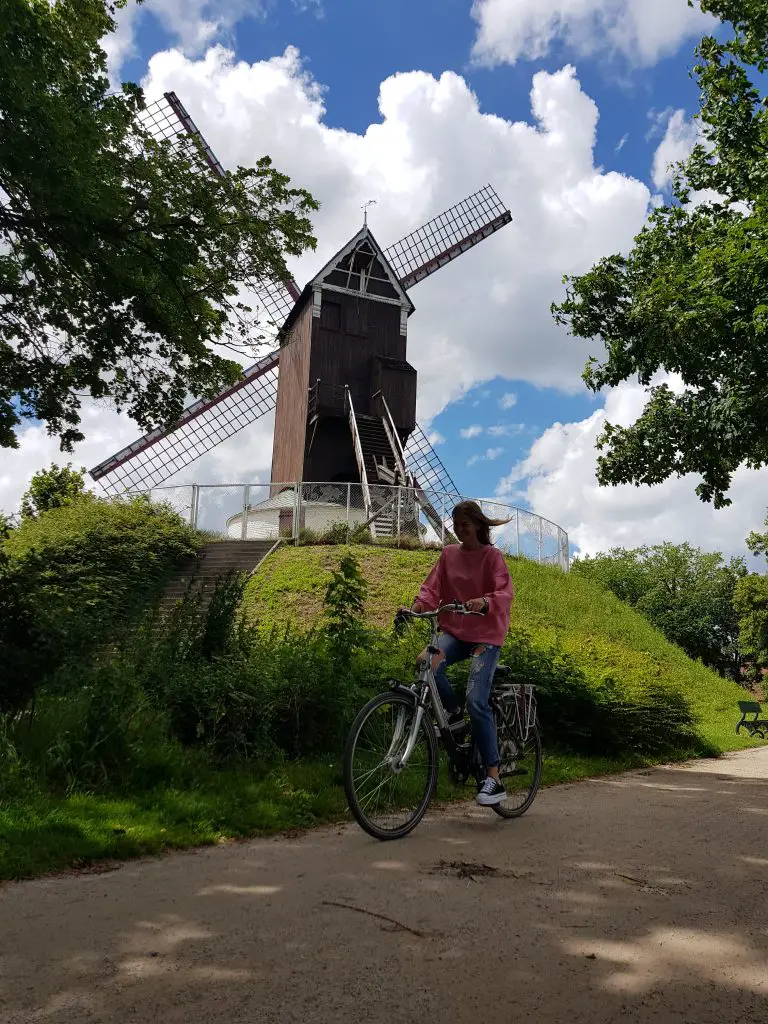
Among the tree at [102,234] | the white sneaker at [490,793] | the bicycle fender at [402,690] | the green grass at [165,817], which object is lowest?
the green grass at [165,817]

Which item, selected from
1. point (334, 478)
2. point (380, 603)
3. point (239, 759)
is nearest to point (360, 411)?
point (334, 478)

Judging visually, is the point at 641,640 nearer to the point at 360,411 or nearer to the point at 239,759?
the point at 360,411

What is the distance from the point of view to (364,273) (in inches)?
1166

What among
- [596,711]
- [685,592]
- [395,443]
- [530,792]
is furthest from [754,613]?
[530,792]

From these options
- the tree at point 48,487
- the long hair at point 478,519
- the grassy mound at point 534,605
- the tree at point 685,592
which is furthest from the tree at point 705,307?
the tree at point 685,592

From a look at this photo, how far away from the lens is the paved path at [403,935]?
2334 mm

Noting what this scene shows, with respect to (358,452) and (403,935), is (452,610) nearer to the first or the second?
(403,935)

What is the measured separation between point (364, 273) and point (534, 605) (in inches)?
592

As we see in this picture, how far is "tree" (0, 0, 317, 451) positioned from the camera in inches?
352

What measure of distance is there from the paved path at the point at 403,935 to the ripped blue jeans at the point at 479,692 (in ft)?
2.01

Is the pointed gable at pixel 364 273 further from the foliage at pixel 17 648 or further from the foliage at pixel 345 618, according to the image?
the foliage at pixel 17 648

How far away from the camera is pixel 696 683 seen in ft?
71.6

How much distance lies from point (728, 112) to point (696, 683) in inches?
563

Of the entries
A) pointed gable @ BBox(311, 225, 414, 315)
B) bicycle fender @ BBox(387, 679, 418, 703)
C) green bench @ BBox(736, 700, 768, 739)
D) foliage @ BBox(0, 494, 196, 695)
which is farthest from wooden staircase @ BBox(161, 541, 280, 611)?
bicycle fender @ BBox(387, 679, 418, 703)
